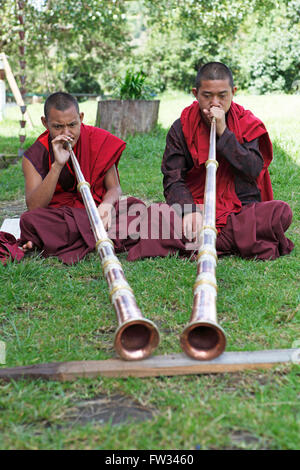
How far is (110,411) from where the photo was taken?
1.92 m

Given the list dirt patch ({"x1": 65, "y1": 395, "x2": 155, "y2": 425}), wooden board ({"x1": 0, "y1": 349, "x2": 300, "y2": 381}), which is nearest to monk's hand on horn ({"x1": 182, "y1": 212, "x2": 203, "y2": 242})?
wooden board ({"x1": 0, "y1": 349, "x2": 300, "y2": 381})

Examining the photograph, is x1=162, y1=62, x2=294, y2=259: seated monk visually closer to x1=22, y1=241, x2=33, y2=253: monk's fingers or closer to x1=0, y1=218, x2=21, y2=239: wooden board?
x1=22, y1=241, x2=33, y2=253: monk's fingers

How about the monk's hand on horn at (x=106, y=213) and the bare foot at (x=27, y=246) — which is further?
the monk's hand on horn at (x=106, y=213)

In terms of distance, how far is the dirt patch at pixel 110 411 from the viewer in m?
1.87

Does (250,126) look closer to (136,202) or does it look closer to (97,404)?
(136,202)

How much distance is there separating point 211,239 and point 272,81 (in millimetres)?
19408

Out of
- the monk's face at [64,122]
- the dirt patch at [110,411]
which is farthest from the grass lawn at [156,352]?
the monk's face at [64,122]

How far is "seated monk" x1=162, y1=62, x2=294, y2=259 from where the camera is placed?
3.55m

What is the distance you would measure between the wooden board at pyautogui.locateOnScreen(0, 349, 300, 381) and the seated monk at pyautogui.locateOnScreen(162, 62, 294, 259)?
149 centimetres

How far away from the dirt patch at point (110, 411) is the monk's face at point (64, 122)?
2.19 metres

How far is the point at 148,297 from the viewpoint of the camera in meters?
2.95

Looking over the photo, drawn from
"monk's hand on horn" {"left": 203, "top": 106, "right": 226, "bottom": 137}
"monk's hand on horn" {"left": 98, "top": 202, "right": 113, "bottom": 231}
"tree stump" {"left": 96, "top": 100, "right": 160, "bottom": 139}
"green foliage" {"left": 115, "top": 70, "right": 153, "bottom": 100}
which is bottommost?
"monk's hand on horn" {"left": 98, "top": 202, "right": 113, "bottom": 231}

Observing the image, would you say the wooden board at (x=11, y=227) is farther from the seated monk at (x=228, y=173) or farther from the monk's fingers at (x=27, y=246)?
the seated monk at (x=228, y=173)
